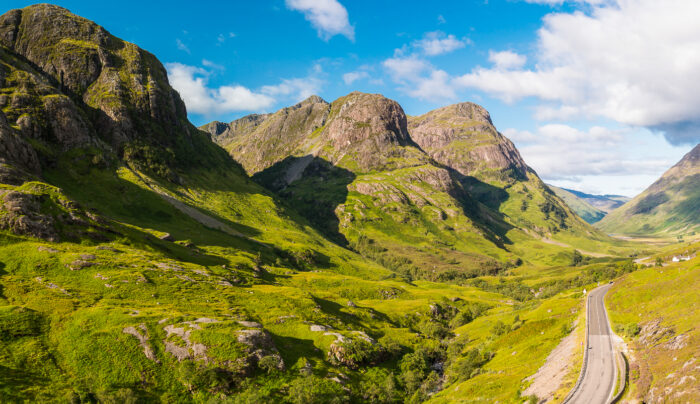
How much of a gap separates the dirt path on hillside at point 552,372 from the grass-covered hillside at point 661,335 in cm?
1148

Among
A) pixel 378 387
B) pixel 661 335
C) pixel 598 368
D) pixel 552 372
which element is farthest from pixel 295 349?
pixel 661 335

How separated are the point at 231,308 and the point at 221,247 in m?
105

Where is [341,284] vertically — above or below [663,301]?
below

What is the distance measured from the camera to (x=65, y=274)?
84.9 metres

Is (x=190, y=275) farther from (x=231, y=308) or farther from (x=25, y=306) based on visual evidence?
(x=25, y=306)

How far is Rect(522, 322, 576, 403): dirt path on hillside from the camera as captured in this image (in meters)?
61.9

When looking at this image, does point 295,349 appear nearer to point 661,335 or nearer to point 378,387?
point 378,387

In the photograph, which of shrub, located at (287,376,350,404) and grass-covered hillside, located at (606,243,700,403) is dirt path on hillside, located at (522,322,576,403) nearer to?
grass-covered hillside, located at (606,243,700,403)

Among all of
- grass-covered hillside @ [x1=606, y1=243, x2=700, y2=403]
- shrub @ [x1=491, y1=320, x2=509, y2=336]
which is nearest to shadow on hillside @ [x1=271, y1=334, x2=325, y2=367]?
grass-covered hillside @ [x1=606, y1=243, x2=700, y2=403]

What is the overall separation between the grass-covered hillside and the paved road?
3127 millimetres

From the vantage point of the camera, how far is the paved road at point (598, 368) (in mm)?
55625

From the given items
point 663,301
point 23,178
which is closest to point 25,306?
point 23,178

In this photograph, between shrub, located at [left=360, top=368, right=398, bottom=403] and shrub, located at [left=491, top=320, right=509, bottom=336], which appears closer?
shrub, located at [left=360, top=368, right=398, bottom=403]

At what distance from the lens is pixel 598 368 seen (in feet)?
217
